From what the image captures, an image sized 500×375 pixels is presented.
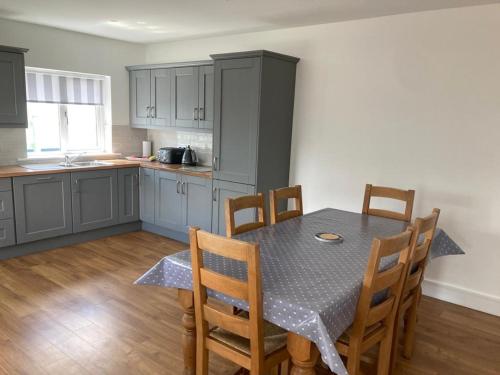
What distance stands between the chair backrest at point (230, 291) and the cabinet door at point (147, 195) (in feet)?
10.00

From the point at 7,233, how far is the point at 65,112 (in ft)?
5.42

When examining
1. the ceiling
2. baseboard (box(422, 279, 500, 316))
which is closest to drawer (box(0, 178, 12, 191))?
the ceiling

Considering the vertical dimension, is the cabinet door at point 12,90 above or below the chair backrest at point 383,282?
above

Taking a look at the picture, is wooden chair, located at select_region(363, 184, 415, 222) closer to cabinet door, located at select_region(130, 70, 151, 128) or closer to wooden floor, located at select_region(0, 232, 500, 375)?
wooden floor, located at select_region(0, 232, 500, 375)

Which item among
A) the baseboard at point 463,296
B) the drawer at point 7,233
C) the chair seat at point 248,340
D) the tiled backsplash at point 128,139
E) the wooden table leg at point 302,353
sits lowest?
the baseboard at point 463,296

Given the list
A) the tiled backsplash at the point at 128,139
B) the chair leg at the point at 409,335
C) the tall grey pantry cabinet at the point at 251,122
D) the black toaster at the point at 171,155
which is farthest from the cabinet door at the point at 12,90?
the chair leg at the point at 409,335

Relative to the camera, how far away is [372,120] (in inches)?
139

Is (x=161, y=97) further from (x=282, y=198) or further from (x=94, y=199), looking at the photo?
(x=282, y=198)

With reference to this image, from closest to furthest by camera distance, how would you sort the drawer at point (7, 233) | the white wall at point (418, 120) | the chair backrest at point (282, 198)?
the chair backrest at point (282, 198), the white wall at point (418, 120), the drawer at point (7, 233)

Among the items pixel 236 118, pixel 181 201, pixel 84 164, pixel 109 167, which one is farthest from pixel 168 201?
pixel 236 118

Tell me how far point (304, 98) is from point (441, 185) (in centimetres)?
150

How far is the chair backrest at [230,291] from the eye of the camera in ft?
5.17

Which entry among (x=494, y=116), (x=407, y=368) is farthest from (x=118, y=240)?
(x=494, y=116)

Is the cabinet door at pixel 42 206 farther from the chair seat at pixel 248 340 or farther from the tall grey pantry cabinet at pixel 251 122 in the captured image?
the chair seat at pixel 248 340
